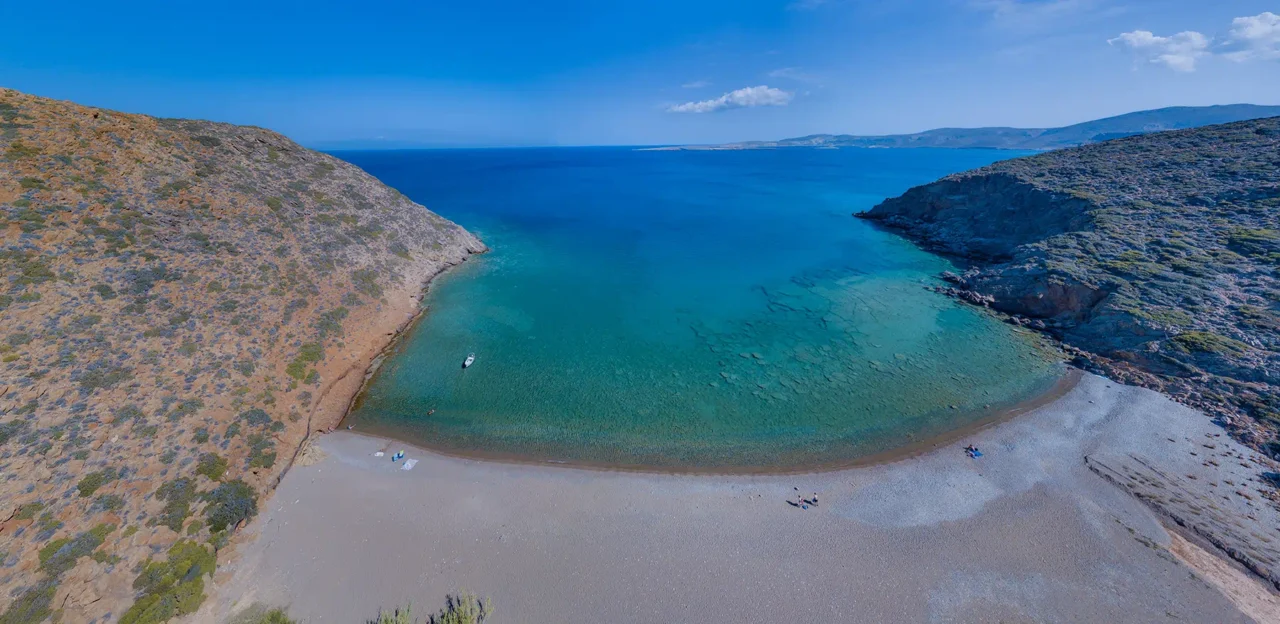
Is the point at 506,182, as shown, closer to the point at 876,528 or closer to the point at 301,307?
the point at 301,307

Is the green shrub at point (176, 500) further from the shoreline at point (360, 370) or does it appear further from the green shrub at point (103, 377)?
the green shrub at point (103, 377)

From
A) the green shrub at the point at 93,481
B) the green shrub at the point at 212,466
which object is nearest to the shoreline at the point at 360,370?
the green shrub at the point at 212,466

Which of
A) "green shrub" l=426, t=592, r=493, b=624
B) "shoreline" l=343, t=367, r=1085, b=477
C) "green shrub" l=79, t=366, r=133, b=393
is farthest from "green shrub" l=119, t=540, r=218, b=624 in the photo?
"green shrub" l=79, t=366, r=133, b=393

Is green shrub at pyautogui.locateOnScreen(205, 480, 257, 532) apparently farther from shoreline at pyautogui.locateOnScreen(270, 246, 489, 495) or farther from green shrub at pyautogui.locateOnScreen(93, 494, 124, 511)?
green shrub at pyautogui.locateOnScreen(93, 494, 124, 511)

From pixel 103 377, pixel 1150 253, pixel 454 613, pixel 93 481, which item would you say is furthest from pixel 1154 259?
pixel 103 377

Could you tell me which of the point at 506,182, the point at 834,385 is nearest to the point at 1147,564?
the point at 834,385

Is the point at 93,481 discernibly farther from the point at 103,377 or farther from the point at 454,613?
the point at 454,613
